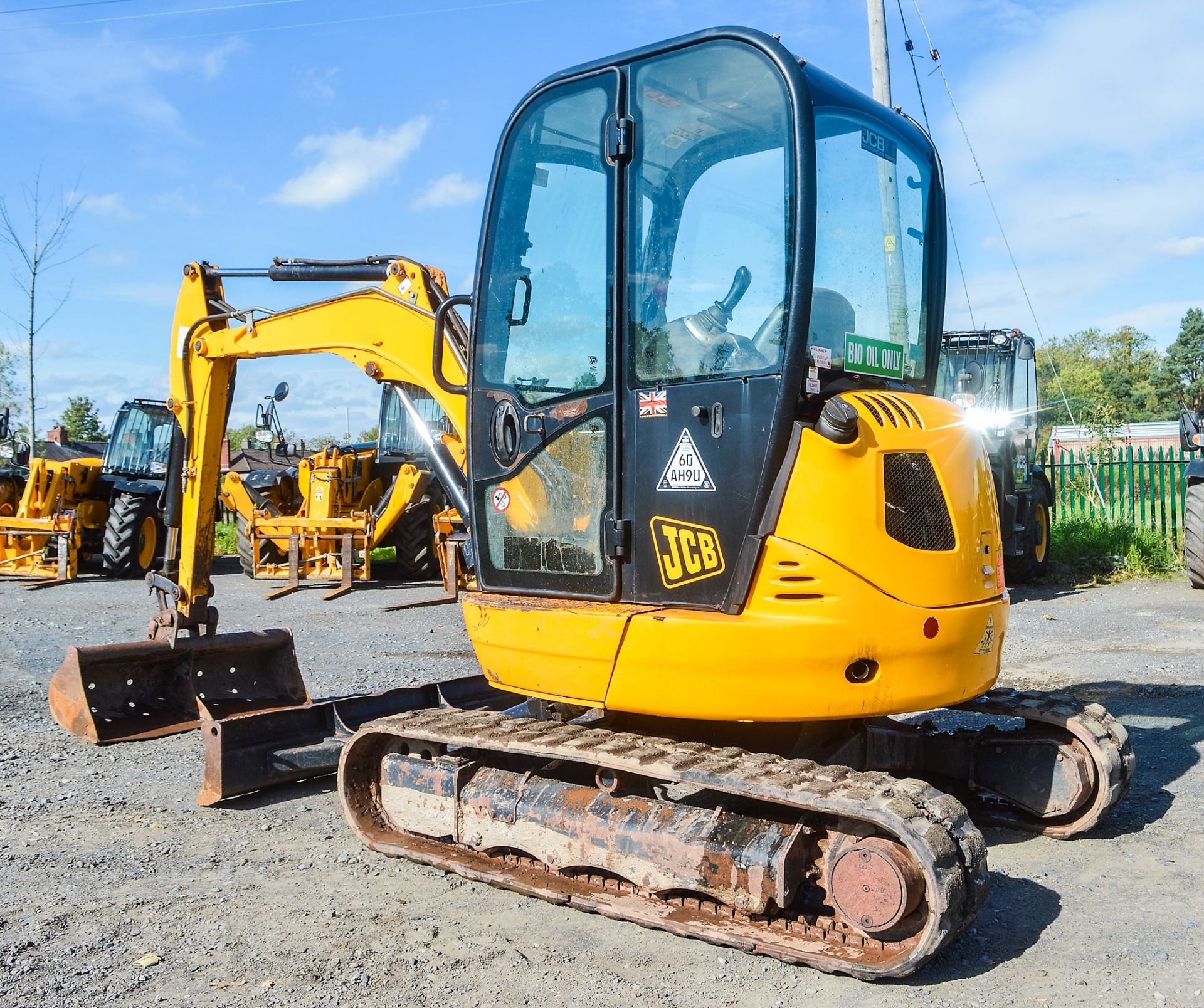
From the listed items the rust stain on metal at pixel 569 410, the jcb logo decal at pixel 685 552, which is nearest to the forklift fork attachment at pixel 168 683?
the rust stain on metal at pixel 569 410

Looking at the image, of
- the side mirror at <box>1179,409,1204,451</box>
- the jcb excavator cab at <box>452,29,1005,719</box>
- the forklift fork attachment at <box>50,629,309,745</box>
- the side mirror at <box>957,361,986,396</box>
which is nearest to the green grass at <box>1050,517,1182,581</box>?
the side mirror at <box>1179,409,1204,451</box>

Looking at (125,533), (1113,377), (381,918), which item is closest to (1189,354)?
(1113,377)

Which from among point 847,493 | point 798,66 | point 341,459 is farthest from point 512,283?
point 341,459

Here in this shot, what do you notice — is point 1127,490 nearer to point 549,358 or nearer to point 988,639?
point 988,639

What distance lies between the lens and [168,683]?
6332 mm

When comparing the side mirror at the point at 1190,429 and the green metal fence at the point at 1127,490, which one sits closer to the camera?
the side mirror at the point at 1190,429

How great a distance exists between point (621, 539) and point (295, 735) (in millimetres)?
2287

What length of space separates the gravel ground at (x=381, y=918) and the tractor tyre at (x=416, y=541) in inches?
351

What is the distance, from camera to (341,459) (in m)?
15.4

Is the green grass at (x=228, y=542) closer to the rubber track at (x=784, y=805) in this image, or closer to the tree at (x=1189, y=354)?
the rubber track at (x=784, y=805)

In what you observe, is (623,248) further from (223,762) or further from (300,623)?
(300,623)

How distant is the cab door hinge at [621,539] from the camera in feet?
13.6

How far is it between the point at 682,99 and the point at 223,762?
345 cm

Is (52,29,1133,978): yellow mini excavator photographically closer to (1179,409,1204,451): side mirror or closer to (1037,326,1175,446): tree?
(1179,409,1204,451): side mirror
